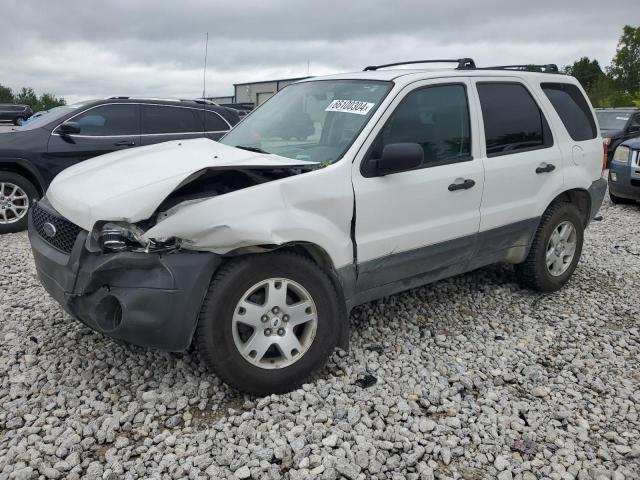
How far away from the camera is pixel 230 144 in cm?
420

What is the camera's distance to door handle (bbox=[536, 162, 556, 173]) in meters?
4.55

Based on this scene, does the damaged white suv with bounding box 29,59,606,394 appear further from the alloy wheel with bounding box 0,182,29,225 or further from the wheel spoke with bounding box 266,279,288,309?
the alloy wheel with bounding box 0,182,29,225

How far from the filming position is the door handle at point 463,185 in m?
3.91

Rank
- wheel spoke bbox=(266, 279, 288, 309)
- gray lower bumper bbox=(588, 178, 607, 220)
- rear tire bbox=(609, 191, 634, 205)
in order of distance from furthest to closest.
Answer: rear tire bbox=(609, 191, 634, 205), gray lower bumper bbox=(588, 178, 607, 220), wheel spoke bbox=(266, 279, 288, 309)

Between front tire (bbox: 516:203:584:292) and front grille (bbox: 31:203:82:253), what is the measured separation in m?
3.52

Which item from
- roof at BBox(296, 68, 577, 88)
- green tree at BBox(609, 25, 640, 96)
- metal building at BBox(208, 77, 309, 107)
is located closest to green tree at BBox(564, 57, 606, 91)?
green tree at BBox(609, 25, 640, 96)

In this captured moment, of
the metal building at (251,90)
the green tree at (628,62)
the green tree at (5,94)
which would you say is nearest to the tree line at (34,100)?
the green tree at (5,94)

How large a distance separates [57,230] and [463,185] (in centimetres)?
261

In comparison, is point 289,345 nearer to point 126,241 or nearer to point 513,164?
point 126,241

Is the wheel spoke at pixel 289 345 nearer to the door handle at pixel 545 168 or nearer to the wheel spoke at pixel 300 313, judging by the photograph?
the wheel spoke at pixel 300 313

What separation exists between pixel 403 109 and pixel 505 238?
143 cm

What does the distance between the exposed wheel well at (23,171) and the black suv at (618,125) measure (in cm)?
1156

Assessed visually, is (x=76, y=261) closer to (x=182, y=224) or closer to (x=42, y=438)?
(x=182, y=224)

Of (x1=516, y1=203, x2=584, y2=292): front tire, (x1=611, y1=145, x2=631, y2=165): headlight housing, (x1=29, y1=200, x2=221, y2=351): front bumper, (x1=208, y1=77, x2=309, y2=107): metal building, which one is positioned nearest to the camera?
(x1=29, y1=200, x2=221, y2=351): front bumper
